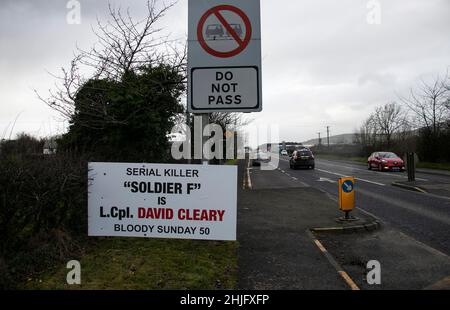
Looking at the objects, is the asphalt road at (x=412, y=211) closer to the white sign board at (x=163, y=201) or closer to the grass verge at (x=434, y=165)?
the white sign board at (x=163, y=201)

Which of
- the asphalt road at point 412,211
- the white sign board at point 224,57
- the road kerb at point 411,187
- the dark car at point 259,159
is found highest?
the white sign board at point 224,57

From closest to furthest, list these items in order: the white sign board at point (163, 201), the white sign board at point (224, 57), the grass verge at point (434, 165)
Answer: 1. the white sign board at point (224, 57)
2. the white sign board at point (163, 201)
3. the grass verge at point (434, 165)

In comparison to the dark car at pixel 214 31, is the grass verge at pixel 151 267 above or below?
below

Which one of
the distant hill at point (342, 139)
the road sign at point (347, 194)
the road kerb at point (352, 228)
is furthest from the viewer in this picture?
the distant hill at point (342, 139)

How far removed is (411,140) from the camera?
4066cm

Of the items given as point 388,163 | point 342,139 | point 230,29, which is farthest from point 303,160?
point 342,139

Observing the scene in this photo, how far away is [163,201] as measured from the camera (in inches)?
218

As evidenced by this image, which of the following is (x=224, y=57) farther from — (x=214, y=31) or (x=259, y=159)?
(x=259, y=159)

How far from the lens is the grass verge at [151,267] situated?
4.59 m

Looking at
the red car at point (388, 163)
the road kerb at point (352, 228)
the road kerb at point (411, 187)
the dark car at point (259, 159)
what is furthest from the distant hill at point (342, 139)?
the road kerb at point (352, 228)

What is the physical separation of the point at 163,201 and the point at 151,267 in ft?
2.86

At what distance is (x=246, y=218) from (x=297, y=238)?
2.36m

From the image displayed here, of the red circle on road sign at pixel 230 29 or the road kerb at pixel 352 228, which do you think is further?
the road kerb at pixel 352 228

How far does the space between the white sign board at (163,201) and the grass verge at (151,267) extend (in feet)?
1.13
